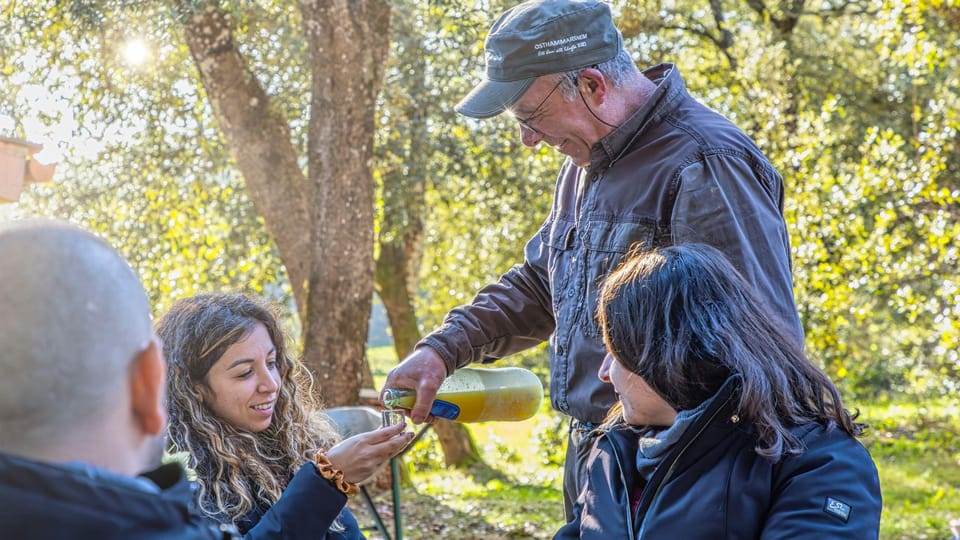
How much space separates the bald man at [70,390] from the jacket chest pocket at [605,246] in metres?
1.48

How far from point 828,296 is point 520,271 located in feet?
19.4

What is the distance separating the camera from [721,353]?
1.77m

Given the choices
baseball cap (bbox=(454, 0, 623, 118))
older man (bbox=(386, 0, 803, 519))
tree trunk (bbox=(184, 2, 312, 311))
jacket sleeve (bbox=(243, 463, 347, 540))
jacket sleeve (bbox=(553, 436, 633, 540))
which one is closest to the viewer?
jacket sleeve (bbox=(553, 436, 633, 540))

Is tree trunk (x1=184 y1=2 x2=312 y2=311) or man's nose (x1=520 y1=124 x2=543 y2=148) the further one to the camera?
tree trunk (x1=184 y1=2 x2=312 y2=311)

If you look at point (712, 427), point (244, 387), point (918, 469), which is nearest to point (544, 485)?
point (918, 469)

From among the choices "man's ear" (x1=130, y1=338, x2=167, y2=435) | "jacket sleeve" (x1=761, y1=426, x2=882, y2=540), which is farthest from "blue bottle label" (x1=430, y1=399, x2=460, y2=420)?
"man's ear" (x1=130, y1=338, x2=167, y2=435)

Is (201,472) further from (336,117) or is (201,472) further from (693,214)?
(336,117)

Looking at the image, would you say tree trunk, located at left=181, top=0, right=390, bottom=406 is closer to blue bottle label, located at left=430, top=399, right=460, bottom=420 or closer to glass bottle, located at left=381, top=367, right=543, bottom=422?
glass bottle, located at left=381, top=367, right=543, bottom=422

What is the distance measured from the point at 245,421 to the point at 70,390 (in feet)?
5.28

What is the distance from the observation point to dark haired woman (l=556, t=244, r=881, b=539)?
5.61ft

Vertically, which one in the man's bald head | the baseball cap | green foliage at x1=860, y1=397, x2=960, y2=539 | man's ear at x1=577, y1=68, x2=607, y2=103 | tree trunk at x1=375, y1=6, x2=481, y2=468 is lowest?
green foliage at x1=860, y1=397, x2=960, y2=539

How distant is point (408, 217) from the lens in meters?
9.33

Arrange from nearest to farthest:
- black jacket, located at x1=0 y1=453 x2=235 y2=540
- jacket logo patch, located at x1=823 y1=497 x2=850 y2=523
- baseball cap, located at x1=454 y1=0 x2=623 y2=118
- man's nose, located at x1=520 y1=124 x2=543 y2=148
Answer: black jacket, located at x1=0 y1=453 x2=235 y2=540, jacket logo patch, located at x1=823 y1=497 x2=850 y2=523, baseball cap, located at x1=454 y1=0 x2=623 y2=118, man's nose, located at x1=520 y1=124 x2=543 y2=148

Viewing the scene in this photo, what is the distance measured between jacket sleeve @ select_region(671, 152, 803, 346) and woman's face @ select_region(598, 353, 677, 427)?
424 millimetres
